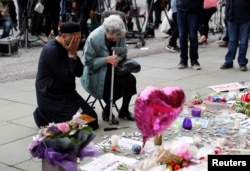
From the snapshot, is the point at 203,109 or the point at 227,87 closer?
the point at 203,109

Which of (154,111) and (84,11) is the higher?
(84,11)

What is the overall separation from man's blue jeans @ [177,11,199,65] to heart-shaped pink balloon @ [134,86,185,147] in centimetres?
509

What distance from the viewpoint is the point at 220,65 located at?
9297mm

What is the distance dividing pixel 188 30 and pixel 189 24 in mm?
172

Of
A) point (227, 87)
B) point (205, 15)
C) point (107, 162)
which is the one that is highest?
point (205, 15)

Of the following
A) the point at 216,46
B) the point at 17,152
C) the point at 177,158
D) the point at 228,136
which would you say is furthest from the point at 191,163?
the point at 216,46

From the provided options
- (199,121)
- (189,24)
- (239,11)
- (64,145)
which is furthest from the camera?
(189,24)

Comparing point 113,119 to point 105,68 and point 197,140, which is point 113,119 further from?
point 197,140

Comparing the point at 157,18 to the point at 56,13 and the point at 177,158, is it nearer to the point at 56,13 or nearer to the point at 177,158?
the point at 56,13

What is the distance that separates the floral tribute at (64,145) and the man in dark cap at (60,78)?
1.69m

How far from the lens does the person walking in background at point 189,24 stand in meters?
8.43

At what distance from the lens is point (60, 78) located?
5184mm

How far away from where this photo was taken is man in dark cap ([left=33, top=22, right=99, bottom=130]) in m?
5.13

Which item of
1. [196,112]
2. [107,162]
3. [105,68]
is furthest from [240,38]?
[107,162]
